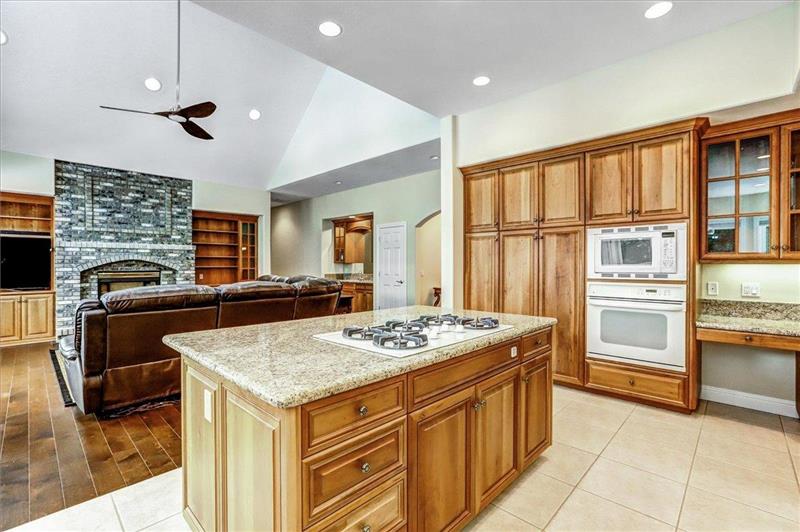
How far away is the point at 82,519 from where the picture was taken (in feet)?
5.95

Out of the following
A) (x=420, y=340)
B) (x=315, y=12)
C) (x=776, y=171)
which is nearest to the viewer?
→ (x=420, y=340)

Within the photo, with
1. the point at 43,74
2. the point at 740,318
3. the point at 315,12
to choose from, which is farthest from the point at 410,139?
the point at 43,74

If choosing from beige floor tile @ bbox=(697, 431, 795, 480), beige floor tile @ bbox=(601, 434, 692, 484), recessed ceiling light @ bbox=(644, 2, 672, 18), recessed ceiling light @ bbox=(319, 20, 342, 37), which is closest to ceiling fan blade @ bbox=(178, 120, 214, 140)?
recessed ceiling light @ bbox=(319, 20, 342, 37)

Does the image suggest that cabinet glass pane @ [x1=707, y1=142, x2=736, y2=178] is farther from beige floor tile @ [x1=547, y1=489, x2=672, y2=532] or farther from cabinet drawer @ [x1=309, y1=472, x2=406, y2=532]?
cabinet drawer @ [x1=309, y1=472, x2=406, y2=532]

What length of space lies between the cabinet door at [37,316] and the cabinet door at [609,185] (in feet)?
26.0

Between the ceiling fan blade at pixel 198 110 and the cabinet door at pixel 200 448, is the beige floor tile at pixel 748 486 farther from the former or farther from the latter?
the ceiling fan blade at pixel 198 110

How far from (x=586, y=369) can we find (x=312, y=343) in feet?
9.39

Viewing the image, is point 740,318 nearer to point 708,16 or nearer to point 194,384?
point 708,16

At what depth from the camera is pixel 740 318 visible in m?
3.07

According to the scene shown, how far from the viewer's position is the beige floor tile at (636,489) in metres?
1.88

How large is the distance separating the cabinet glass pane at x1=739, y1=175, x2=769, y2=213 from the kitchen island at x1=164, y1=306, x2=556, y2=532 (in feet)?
8.02

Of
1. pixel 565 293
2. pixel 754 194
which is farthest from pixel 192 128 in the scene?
pixel 754 194

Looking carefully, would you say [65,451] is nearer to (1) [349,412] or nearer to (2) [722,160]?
(1) [349,412]

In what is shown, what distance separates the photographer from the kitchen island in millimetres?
1079
